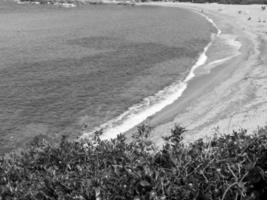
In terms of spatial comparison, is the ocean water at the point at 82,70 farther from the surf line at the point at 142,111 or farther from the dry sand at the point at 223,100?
the dry sand at the point at 223,100

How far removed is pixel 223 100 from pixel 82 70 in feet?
40.9

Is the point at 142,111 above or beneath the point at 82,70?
above

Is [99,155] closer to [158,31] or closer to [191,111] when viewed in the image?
[191,111]

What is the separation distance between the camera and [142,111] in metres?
20.7

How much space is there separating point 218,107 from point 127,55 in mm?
16189

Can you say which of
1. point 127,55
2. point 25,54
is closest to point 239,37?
point 127,55

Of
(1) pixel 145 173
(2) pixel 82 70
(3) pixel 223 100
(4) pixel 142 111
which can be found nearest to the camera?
(1) pixel 145 173

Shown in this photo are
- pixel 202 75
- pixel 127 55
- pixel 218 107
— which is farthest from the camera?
pixel 127 55

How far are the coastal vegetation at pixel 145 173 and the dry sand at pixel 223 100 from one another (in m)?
1.78

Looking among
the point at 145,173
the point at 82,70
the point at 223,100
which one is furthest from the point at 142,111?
the point at 145,173

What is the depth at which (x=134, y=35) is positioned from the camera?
Result: 45344 millimetres

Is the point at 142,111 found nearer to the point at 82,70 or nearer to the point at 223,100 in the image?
the point at 223,100

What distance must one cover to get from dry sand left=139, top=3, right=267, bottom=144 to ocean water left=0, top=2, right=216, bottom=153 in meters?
2.11

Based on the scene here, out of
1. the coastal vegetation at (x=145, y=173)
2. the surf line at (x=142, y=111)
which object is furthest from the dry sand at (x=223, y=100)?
the coastal vegetation at (x=145, y=173)
